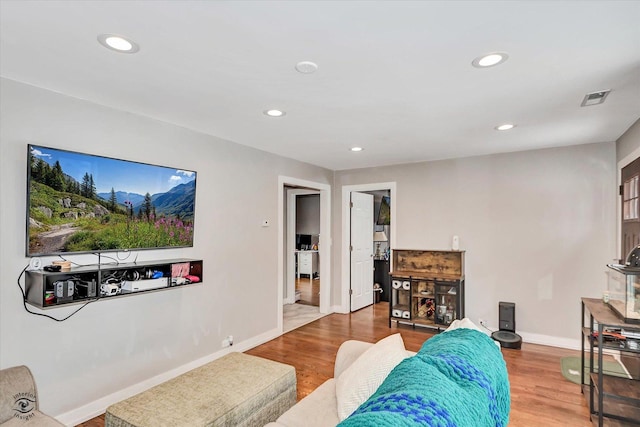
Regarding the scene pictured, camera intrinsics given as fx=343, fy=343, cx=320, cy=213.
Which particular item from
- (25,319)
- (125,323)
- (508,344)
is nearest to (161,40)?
(25,319)

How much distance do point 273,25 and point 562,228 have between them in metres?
4.12

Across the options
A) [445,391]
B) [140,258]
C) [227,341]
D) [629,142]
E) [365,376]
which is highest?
[629,142]

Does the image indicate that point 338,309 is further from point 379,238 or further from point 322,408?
point 322,408

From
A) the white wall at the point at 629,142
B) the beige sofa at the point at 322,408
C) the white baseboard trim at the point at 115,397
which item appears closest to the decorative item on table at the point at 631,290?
the beige sofa at the point at 322,408

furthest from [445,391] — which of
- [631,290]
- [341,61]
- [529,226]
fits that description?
[529,226]

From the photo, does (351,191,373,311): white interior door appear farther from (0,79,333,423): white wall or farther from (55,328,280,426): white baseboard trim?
(55,328,280,426): white baseboard trim

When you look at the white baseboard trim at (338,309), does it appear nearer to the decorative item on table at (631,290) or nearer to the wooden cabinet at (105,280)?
the wooden cabinet at (105,280)

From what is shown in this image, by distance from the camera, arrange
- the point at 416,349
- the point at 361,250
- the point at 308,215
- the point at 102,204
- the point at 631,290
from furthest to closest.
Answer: the point at 308,215 < the point at 361,250 < the point at 416,349 < the point at 102,204 < the point at 631,290

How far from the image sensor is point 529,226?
427 centimetres

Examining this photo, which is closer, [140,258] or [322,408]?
[322,408]

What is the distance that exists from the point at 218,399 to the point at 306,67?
1.99 meters

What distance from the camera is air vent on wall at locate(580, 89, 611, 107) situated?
2.42 metres

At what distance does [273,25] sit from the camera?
1612 mm

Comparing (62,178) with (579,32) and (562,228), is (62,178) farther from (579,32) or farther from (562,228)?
(562,228)
